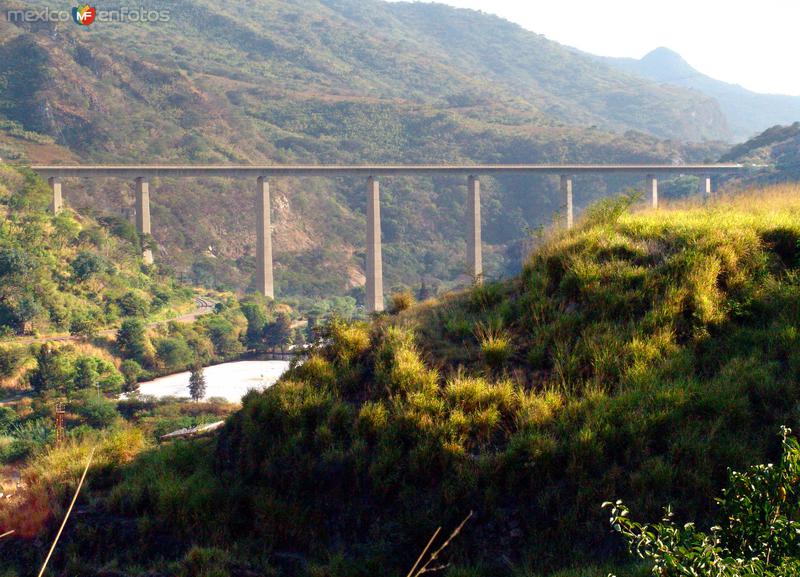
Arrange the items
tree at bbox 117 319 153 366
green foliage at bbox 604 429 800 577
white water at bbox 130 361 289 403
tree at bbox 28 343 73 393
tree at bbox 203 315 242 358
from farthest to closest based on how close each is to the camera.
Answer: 1. tree at bbox 203 315 242 358
2. tree at bbox 117 319 153 366
3. white water at bbox 130 361 289 403
4. tree at bbox 28 343 73 393
5. green foliage at bbox 604 429 800 577

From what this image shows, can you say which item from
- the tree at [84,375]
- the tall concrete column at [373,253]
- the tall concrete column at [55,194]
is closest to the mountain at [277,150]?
the tall concrete column at [55,194]

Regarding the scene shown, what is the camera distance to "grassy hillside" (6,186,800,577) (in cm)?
697

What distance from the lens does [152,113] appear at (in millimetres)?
119000

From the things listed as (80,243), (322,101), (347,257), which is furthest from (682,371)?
(322,101)

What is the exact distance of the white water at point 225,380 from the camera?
44269 mm

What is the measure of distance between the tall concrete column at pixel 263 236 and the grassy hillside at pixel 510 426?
65.2 meters

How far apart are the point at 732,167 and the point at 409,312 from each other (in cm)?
9100

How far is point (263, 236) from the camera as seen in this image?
243 ft

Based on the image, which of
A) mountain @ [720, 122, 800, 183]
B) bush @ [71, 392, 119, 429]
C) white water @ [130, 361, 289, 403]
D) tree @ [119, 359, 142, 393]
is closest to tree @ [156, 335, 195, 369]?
white water @ [130, 361, 289, 403]

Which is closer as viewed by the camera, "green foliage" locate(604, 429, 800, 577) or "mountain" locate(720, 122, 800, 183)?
"green foliage" locate(604, 429, 800, 577)

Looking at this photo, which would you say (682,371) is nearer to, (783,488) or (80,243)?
(783,488)

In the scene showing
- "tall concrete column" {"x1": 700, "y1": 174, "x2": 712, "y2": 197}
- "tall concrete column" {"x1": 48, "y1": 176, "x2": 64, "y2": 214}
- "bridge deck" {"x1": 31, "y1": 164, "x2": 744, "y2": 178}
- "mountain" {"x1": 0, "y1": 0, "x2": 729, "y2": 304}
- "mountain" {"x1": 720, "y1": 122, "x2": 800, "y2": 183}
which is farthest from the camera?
"mountain" {"x1": 0, "y1": 0, "x2": 729, "y2": 304}

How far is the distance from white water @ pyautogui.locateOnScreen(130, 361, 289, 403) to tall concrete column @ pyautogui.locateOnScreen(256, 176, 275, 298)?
19.9 m

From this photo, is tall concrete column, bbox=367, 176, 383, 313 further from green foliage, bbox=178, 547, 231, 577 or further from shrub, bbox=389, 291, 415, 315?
green foliage, bbox=178, 547, 231, 577
